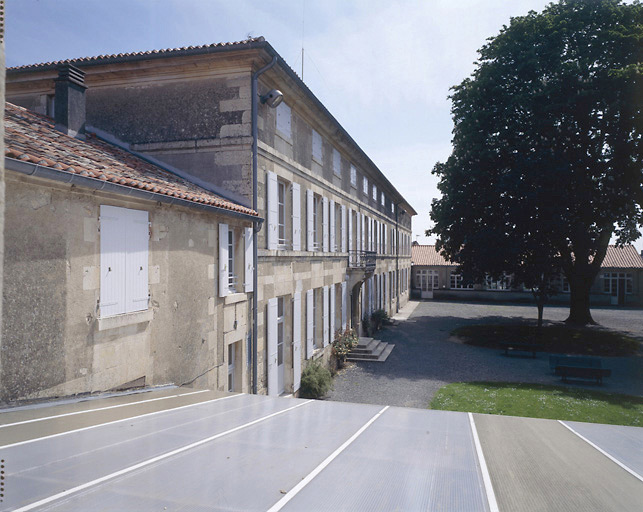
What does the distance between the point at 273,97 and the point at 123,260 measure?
Answer: 5.57 meters

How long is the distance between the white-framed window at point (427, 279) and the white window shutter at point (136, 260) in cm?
3684

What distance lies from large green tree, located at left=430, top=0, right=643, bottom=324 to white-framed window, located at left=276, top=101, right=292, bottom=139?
11.4 m

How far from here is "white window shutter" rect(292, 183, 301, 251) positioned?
11070mm

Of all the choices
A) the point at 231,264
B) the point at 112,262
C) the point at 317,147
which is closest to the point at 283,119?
the point at 317,147

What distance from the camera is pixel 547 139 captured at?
18875 millimetres

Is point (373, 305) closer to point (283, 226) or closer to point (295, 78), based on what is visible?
point (283, 226)

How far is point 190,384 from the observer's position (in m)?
6.71

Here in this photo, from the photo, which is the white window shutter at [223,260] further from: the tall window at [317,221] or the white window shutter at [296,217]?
the tall window at [317,221]

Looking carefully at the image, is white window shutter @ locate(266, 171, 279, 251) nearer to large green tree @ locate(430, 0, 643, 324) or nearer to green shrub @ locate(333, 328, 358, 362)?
green shrub @ locate(333, 328, 358, 362)

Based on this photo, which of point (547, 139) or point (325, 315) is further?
point (547, 139)

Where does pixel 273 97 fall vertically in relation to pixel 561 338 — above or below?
above

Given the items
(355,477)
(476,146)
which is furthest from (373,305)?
(355,477)

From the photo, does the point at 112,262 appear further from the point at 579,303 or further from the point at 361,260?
the point at 579,303

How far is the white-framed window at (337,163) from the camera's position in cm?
1481
